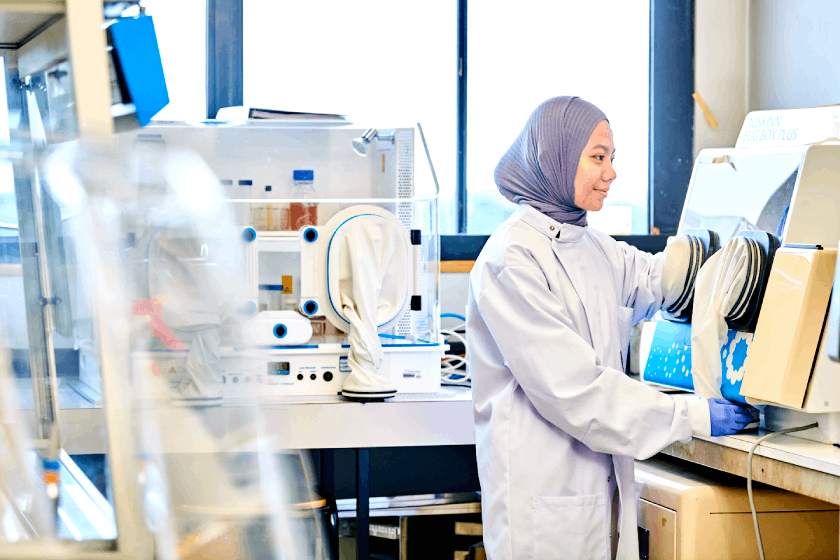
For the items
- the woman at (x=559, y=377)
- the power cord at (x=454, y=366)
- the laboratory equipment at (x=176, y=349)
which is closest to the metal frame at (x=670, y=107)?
the power cord at (x=454, y=366)

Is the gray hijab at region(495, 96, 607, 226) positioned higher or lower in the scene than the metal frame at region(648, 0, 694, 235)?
lower

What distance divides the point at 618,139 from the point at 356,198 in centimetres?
126

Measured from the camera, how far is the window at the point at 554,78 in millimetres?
2734

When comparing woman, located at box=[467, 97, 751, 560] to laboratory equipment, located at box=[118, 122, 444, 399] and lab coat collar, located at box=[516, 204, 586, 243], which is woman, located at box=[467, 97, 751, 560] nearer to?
lab coat collar, located at box=[516, 204, 586, 243]

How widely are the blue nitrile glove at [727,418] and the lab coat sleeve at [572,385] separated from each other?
0.06m

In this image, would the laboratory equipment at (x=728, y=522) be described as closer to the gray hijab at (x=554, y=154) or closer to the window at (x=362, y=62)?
the gray hijab at (x=554, y=154)

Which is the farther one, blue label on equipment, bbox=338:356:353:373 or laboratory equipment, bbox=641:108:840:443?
blue label on equipment, bbox=338:356:353:373

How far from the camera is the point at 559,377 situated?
4.25 ft

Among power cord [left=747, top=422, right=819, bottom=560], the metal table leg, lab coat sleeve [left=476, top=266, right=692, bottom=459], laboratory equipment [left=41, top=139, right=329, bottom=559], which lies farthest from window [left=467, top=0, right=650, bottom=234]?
laboratory equipment [left=41, top=139, right=329, bottom=559]

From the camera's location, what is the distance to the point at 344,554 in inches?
88.0

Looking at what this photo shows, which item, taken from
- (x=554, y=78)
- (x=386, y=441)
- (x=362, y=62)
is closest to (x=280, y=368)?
(x=386, y=441)

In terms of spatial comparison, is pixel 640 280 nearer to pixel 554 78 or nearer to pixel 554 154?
pixel 554 154

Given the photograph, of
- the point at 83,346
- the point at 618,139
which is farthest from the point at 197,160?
the point at 618,139

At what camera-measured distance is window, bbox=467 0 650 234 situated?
2734mm
